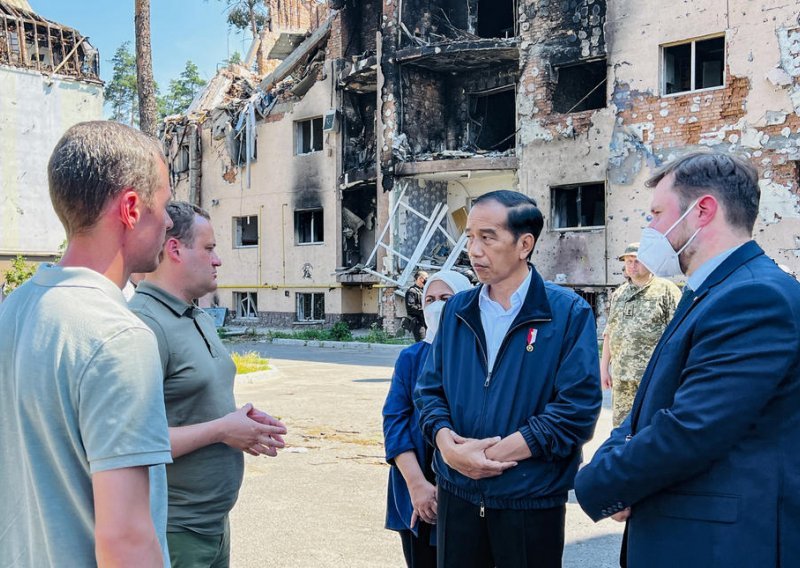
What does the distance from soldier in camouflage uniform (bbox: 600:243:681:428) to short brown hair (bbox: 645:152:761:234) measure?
12.7ft

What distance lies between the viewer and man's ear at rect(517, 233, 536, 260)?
319cm

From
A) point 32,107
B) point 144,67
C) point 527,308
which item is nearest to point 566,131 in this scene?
point 144,67

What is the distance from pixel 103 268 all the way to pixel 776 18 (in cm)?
1753

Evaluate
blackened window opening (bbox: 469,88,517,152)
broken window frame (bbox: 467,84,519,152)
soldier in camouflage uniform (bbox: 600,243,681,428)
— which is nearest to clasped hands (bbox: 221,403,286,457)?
soldier in camouflage uniform (bbox: 600,243,681,428)

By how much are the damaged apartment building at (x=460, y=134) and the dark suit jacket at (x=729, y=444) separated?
1508cm

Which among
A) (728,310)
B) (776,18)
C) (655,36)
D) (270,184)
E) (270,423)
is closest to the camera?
(728,310)

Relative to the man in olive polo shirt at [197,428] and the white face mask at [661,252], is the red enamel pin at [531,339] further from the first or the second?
the man in olive polo shirt at [197,428]

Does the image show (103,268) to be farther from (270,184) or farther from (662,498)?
(270,184)

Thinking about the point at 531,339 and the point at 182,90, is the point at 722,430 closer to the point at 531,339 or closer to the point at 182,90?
the point at 531,339

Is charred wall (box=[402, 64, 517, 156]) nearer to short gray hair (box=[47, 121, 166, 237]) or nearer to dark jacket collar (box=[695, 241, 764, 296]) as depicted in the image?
dark jacket collar (box=[695, 241, 764, 296])

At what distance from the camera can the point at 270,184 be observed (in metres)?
26.2

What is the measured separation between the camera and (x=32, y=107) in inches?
1078

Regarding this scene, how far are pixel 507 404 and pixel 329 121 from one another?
2193cm

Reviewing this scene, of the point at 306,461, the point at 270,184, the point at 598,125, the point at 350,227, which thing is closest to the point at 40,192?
the point at 270,184
